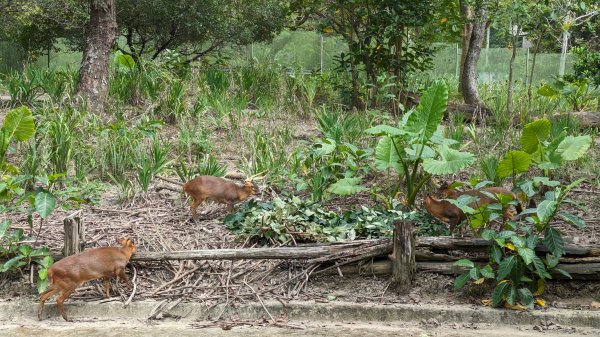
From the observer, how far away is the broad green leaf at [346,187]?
21.5 feet

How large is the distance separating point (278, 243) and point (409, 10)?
233 inches

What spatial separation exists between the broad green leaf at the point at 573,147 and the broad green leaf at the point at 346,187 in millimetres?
1703

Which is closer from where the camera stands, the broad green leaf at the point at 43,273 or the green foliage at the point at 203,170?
the broad green leaf at the point at 43,273

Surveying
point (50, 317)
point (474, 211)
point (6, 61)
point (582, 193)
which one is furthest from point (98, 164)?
point (6, 61)

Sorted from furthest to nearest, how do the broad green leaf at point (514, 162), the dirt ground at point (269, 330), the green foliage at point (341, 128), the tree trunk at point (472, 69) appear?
the tree trunk at point (472, 69)
the green foliage at point (341, 128)
the broad green leaf at point (514, 162)
the dirt ground at point (269, 330)

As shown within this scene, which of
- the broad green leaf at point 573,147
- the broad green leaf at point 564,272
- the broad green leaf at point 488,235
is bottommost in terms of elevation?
A: the broad green leaf at point 564,272

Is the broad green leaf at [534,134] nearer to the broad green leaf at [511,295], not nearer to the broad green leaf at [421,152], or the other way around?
the broad green leaf at [421,152]

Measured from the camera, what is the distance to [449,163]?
20.0ft

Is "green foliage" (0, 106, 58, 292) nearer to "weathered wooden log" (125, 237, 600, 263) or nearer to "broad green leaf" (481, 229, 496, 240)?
"weathered wooden log" (125, 237, 600, 263)

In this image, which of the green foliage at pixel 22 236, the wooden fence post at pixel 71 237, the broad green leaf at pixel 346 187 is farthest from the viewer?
the broad green leaf at pixel 346 187

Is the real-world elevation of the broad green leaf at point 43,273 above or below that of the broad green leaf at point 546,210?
below

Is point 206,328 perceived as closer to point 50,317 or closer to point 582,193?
point 50,317

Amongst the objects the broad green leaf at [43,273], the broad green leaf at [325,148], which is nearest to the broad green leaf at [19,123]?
the broad green leaf at [43,273]

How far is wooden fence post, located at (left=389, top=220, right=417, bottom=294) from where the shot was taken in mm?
5551
